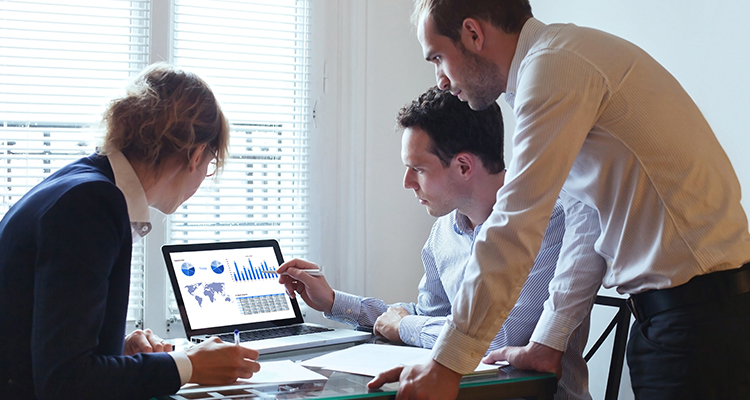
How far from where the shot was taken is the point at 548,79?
1.19m

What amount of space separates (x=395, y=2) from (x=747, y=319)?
7.19ft

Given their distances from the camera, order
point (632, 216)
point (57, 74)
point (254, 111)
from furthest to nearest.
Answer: point (254, 111) → point (57, 74) → point (632, 216)

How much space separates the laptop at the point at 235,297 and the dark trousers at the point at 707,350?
85cm

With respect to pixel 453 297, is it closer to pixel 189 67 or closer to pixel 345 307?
pixel 345 307

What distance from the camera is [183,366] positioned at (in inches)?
46.6

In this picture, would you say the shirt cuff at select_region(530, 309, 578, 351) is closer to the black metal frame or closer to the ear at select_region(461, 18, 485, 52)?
the black metal frame

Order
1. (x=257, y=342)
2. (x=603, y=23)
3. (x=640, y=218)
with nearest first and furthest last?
(x=640, y=218) < (x=257, y=342) < (x=603, y=23)

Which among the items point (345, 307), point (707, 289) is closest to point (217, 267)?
point (345, 307)

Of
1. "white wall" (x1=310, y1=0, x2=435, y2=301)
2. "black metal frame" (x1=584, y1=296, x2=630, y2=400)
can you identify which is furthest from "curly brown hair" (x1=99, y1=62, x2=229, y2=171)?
"white wall" (x1=310, y1=0, x2=435, y2=301)

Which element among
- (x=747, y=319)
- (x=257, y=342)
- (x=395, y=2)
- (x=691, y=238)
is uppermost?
(x=395, y=2)

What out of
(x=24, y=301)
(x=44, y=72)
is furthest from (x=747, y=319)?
(x=44, y=72)

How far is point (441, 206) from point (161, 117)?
0.90 m

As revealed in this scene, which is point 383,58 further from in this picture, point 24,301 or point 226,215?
point 24,301

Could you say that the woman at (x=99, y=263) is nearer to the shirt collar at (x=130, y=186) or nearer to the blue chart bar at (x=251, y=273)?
the shirt collar at (x=130, y=186)
